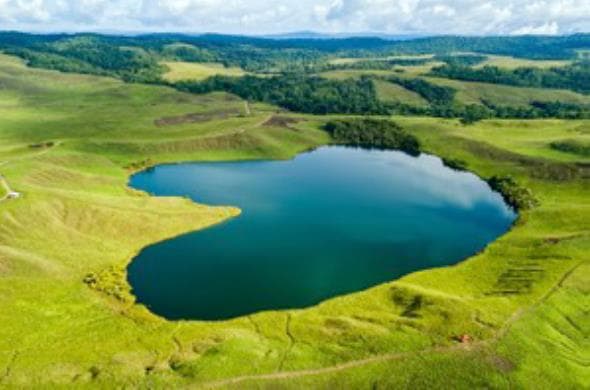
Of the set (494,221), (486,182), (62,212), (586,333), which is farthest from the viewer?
(486,182)

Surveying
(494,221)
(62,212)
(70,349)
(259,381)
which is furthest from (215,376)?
(494,221)

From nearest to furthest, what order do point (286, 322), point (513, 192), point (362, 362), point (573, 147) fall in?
point (362, 362) → point (286, 322) → point (513, 192) → point (573, 147)

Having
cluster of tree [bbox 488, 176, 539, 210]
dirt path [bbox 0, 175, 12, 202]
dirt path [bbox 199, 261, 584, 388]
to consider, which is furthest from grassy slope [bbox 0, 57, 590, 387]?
cluster of tree [bbox 488, 176, 539, 210]

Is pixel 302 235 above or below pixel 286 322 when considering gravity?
below

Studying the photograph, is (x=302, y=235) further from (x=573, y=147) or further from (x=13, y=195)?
(x=573, y=147)

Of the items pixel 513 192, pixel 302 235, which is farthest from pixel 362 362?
pixel 513 192

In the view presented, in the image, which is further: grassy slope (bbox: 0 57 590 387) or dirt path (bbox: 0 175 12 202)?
dirt path (bbox: 0 175 12 202)

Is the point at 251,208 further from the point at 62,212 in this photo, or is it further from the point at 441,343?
the point at 441,343

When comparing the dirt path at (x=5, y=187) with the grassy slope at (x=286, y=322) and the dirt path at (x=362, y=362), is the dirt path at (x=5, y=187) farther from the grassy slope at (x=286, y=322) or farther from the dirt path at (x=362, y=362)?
the dirt path at (x=362, y=362)

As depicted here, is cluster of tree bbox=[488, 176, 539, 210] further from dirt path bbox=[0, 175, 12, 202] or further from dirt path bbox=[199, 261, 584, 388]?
dirt path bbox=[0, 175, 12, 202]
